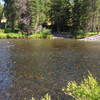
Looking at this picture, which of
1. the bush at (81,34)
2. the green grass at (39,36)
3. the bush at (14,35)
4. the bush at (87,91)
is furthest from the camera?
the bush at (14,35)

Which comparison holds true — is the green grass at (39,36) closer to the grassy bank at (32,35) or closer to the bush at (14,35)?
the grassy bank at (32,35)

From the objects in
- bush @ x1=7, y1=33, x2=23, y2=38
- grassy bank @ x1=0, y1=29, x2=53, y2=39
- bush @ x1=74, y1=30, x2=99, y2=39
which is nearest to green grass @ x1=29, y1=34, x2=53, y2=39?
grassy bank @ x1=0, y1=29, x2=53, y2=39

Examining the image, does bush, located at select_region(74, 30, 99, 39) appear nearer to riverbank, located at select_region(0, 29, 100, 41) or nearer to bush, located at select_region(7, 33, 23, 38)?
riverbank, located at select_region(0, 29, 100, 41)

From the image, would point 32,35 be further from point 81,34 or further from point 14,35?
point 81,34

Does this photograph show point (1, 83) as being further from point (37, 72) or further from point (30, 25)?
point (30, 25)

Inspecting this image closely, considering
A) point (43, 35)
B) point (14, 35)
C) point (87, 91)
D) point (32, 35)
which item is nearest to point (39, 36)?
point (43, 35)

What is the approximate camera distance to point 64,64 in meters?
22.2

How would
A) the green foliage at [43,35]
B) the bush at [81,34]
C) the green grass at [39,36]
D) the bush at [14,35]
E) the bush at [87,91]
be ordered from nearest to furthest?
1. the bush at [87,91]
2. the bush at [81,34]
3. the green grass at [39,36]
4. the green foliage at [43,35]
5. the bush at [14,35]

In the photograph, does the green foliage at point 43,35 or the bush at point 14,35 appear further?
the bush at point 14,35

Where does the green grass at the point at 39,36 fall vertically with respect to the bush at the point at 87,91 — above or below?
below

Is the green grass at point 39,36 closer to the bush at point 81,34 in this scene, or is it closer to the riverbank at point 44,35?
the riverbank at point 44,35

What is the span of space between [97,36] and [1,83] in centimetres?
4019

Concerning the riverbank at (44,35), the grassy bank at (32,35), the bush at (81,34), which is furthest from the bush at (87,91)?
the grassy bank at (32,35)

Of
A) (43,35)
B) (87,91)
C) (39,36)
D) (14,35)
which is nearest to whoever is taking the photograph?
(87,91)
